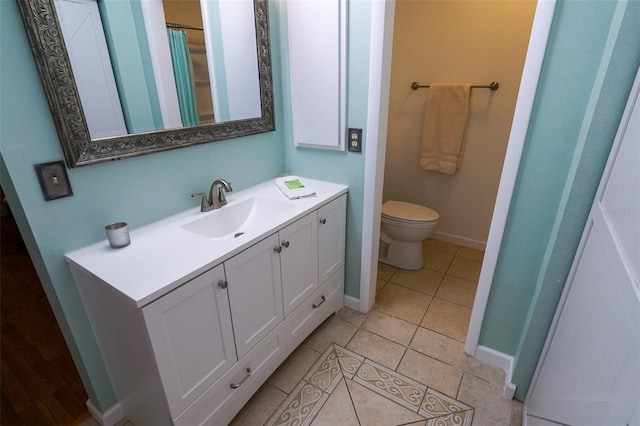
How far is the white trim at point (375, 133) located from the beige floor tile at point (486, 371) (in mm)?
637

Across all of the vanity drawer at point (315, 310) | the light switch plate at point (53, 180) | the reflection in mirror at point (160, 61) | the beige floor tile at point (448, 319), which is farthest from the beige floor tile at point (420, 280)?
the light switch plate at point (53, 180)

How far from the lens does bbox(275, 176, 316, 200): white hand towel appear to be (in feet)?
5.23

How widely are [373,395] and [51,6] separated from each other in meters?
1.90

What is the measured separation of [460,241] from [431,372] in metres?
1.52

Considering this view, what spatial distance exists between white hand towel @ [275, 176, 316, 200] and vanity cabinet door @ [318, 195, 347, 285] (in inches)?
4.7

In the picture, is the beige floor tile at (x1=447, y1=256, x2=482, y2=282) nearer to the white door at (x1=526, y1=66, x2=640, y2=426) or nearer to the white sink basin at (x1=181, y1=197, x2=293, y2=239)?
the white door at (x1=526, y1=66, x2=640, y2=426)

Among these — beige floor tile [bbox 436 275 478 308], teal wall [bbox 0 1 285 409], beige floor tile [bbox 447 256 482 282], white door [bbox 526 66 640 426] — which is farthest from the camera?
beige floor tile [bbox 447 256 482 282]

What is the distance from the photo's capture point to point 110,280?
945mm

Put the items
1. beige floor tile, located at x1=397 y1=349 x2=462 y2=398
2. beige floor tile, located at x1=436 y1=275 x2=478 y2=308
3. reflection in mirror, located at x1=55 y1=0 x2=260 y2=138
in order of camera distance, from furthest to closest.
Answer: beige floor tile, located at x1=436 y1=275 x2=478 y2=308 < beige floor tile, located at x1=397 y1=349 x2=462 y2=398 < reflection in mirror, located at x1=55 y1=0 x2=260 y2=138

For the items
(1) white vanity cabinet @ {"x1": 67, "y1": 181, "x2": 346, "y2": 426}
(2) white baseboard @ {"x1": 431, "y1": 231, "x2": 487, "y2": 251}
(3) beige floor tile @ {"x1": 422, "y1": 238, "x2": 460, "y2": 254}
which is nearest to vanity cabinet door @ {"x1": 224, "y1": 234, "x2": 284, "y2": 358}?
(1) white vanity cabinet @ {"x1": 67, "y1": 181, "x2": 346, "y2": 426}

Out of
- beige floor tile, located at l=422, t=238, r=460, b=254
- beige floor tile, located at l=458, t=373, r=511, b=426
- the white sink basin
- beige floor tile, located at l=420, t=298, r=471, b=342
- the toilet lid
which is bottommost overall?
beige floor tile, located at l=458, t=373, r=511, b=426

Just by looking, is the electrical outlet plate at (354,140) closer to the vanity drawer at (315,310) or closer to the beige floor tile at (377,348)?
the vanity drawer at (315,310)

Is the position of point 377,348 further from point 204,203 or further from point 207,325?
point 204,203

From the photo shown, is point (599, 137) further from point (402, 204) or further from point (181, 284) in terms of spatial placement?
point (402, 204)
